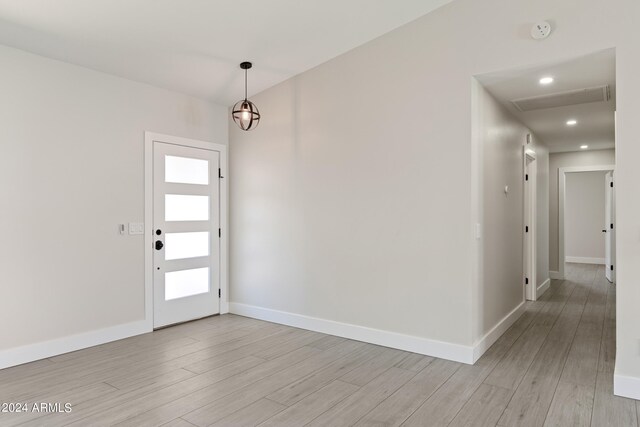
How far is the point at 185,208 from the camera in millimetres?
4738

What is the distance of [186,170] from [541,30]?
153 inches

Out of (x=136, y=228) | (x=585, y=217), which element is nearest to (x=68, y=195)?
(x=136, y=228)

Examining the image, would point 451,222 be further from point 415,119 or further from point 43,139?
point 43,139

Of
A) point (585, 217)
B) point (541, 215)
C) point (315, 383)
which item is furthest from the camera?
point (585, 217)

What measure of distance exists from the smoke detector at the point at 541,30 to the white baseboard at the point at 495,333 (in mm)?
2618

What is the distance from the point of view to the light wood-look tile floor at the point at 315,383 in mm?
2514

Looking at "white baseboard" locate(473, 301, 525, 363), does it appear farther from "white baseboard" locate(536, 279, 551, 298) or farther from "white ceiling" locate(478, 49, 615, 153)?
"white ceiling" locate(478, 49, 615, 153)

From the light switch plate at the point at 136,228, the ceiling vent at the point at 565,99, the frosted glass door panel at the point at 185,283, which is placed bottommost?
the frosted glass door panel at the point at 185,283

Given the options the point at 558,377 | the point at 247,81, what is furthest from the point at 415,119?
the point at 558,377

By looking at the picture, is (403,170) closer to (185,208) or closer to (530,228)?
(185,208)

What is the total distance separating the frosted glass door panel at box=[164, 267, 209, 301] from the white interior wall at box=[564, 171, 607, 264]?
28.5ft

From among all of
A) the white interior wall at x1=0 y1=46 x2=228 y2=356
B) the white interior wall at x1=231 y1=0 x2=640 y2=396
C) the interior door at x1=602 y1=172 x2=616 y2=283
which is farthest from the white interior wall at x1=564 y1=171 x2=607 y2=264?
the white interior wall at x1=0 y1=46 x2=228 y2=356

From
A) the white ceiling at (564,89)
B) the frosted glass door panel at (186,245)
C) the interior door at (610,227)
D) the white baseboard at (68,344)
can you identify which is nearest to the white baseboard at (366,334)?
the frosted glass door panel at (186,245)

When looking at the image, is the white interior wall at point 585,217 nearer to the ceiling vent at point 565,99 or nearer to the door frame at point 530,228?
the door frame at point 530,228
